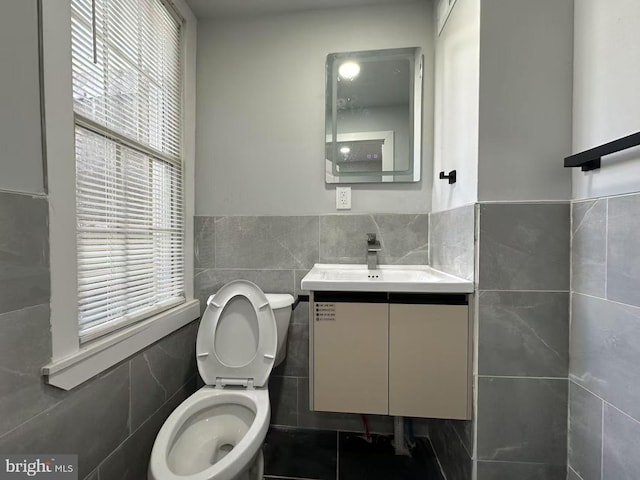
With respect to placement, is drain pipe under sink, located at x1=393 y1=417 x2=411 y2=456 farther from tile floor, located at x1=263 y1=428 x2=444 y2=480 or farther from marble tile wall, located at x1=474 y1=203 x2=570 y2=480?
marble tile wall, located at x1=474 y1=203 x2=570 y2=480

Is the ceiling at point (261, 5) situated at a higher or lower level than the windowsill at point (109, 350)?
higher

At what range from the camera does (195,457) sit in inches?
44.0

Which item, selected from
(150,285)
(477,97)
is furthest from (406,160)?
(150,285)

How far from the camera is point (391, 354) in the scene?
111 centimetres

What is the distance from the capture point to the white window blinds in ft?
3.27

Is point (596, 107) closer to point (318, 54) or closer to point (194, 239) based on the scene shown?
point (318, 54)

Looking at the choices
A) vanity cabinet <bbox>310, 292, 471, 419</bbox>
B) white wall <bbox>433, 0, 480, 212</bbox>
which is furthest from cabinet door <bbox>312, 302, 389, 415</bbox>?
white wall <bbox>433, 0, 480, 212</bbox>

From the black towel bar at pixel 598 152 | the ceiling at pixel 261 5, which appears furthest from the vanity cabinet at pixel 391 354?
the ceiling at pixel 261 5

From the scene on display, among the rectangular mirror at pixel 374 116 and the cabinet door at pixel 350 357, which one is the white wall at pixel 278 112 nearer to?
the rectangular mirror at pixel 374 116

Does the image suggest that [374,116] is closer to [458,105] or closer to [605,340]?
[458,105]

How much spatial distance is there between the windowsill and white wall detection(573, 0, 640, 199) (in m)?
1.65

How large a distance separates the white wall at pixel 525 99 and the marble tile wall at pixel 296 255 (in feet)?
1.94

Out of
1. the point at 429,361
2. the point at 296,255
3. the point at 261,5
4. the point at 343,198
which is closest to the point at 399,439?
the point at 429,361

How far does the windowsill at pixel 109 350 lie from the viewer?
86cm
